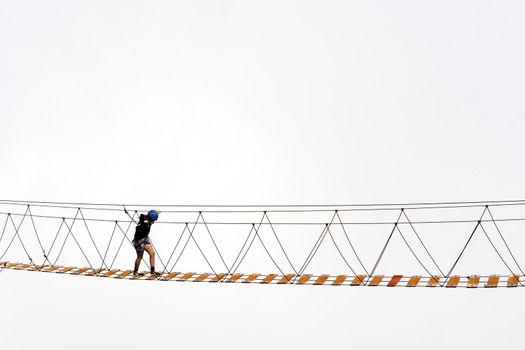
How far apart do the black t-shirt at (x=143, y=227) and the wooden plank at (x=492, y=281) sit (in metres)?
7.32

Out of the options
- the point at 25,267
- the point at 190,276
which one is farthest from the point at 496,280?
the point at 25,267

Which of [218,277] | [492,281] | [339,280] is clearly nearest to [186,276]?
[218,277]

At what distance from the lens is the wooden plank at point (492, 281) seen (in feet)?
48.1

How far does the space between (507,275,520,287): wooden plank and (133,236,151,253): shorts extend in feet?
25.3

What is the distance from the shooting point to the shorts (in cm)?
1655

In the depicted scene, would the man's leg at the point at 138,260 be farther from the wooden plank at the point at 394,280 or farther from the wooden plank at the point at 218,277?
the wooden plank at the point at 394,280

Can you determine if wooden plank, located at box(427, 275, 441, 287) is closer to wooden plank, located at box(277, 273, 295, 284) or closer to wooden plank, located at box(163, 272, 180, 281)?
wooden plank, located at box(277, 273, 295, 284)

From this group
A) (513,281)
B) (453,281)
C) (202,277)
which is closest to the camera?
(513,281)

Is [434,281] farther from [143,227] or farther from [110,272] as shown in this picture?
[110,272]

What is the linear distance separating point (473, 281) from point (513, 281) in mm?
768

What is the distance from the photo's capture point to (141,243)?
54.3 ft

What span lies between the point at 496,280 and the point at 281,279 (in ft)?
14.3

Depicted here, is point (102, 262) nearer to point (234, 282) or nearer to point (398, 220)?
point (234, 282)

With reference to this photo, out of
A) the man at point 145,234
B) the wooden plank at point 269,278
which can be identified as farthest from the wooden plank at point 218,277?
the man at point 145,234
